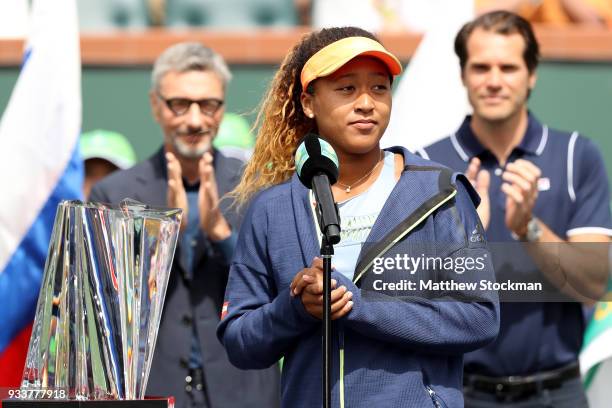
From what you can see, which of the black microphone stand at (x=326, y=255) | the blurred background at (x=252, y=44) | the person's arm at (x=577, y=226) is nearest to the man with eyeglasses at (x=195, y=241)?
the person's arm at (x=577, y=226)

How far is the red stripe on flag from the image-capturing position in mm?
5430

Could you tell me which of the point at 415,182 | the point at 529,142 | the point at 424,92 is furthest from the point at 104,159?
the point at 415,182

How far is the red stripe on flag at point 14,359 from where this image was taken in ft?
17.8

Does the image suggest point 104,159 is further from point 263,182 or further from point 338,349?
point 338,349

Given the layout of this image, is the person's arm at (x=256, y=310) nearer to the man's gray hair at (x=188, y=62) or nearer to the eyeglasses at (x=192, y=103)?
the eyeglasses at (x=192, y=103)

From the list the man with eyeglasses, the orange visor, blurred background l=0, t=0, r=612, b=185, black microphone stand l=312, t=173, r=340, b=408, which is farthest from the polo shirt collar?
→ blurred background l=0, t=0, r=612, b=185

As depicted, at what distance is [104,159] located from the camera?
21.6 feet

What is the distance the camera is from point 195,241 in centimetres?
519

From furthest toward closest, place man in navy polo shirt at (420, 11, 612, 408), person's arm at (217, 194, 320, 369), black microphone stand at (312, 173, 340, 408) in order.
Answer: man in navy polo shirt at (420, 11, 612, 408) → person's arm at (217, 194, 320, 369) → black microphone stand at (312, 173, 340, 408)

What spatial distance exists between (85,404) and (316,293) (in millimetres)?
611

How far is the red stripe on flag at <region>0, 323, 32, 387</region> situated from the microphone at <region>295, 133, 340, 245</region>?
95.0 inches

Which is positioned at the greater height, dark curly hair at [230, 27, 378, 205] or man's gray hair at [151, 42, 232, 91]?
man's gray hair at [151, 42, 232, 91]

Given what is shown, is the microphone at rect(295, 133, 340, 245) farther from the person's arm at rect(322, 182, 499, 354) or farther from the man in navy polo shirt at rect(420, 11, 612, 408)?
the man in navy polo shirt at rect(420, 11, 612, 408)

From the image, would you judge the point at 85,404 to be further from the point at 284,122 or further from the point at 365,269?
the point at 284,122
